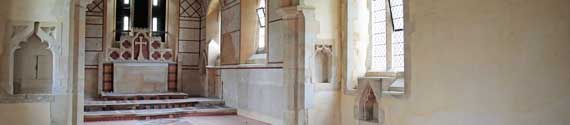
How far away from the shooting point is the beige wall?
2.74 metres

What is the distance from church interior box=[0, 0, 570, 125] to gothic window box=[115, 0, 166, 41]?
2cm

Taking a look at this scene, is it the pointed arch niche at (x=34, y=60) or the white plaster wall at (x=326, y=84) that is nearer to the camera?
the pointed arch niche at (x=34, y=60)

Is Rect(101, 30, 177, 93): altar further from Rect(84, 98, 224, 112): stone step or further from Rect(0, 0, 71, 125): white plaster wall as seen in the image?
Rect(0, 0, 71, 125): white plaster wall

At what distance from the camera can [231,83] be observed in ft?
30.8

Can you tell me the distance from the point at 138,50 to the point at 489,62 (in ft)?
29.7

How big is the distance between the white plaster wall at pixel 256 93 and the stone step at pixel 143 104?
472 mm

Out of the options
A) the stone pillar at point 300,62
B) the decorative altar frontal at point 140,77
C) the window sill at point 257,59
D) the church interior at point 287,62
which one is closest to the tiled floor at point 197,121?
the church interior at point 287,62

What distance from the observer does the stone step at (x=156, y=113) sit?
7785 mm

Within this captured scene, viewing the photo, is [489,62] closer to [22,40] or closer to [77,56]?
[77,56]

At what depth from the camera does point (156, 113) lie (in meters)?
8.19

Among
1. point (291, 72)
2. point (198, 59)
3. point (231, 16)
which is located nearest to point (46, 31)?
point (291, 72)

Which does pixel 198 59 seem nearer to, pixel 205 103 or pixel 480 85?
pixel 205 103

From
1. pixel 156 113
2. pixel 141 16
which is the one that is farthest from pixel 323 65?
pixel 141 16

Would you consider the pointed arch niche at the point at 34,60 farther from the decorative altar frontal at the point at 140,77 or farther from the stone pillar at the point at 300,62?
the decorative altar frontal at the point at 140,77
